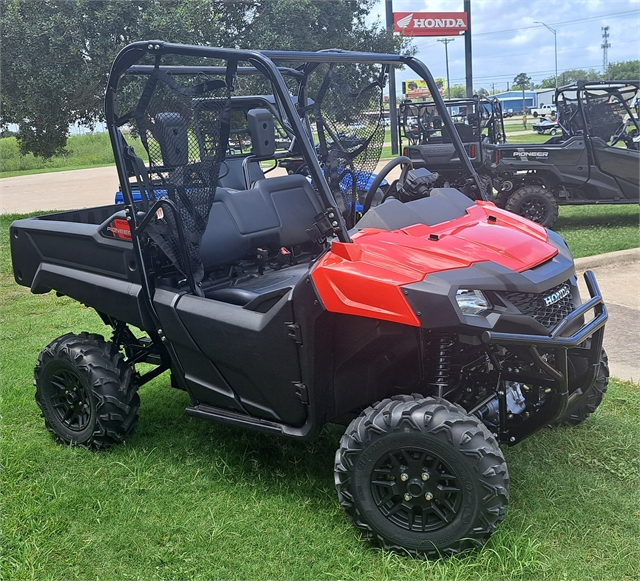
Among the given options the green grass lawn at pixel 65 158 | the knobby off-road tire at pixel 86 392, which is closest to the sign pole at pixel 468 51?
the green grass lawn at pixel 65 158

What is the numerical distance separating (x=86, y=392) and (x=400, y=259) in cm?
→ 193

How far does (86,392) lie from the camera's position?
12.4 feet

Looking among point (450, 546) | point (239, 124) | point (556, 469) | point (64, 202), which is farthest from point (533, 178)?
point (64, 202)

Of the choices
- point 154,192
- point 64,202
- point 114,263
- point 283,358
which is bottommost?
point 64,202

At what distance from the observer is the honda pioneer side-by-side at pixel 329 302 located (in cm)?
270

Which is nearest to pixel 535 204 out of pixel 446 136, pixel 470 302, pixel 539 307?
pixel 446 136

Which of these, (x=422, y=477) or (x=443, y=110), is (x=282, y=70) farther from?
(x=422, y=477)

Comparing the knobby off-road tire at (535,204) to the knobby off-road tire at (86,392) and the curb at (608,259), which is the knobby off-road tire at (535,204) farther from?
the knobby off-road tire at (86,392)

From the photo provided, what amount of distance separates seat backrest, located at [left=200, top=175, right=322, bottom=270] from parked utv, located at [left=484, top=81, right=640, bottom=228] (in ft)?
20.8

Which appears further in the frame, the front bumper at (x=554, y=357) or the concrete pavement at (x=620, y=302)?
the concrete pavement at (x=620, y=302)

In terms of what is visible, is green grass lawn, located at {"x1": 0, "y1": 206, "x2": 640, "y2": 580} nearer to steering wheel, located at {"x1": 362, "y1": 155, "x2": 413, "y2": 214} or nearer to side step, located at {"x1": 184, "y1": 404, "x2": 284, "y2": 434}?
side step, located at {"x1": 184, "y1": 404, "x2": 284, "y2": 434}

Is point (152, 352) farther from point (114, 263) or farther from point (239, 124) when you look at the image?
point (239, 124)

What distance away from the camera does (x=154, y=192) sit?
11.6ft

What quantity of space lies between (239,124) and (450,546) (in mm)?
3073
